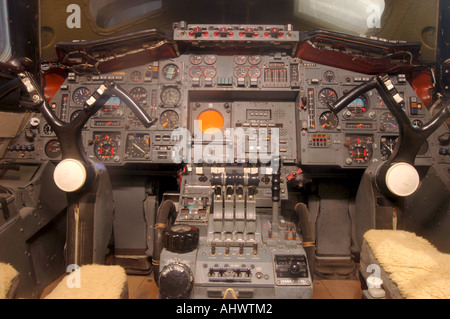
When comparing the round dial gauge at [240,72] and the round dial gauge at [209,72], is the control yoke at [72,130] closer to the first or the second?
the round dial gauge at [209,72]

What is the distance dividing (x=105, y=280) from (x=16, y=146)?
2.72m

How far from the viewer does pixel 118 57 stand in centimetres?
333

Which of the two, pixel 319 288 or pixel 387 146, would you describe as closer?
pixel 319 288

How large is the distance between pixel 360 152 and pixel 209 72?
2131 mm

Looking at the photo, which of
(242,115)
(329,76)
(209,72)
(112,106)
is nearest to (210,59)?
(209,72)

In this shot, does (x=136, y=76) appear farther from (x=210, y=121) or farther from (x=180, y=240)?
(x=180, y=240)

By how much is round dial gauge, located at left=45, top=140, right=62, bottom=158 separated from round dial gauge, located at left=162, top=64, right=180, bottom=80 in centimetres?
158

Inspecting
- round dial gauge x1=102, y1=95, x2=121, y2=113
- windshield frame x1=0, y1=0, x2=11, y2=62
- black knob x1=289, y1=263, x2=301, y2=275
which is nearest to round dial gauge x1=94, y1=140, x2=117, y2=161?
round dial gauge x1=102, y1=95, x2=121, y2=113

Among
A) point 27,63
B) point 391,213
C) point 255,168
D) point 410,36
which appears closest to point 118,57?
point 27,63

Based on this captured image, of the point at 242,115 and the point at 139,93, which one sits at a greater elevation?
the point at 139,93

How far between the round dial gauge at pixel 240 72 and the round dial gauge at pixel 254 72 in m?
0.06

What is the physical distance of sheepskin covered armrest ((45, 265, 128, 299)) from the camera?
1274mm

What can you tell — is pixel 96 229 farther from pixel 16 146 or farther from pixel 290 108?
pixel 290 108

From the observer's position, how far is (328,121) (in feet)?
11.0
